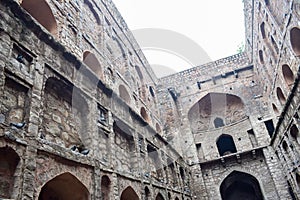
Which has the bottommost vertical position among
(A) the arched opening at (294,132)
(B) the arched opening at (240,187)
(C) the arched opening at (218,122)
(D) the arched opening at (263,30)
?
(B) the arched opening at (240,187)

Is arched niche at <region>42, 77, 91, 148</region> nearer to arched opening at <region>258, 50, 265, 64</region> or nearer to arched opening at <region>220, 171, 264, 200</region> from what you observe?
arched opening at <region>258, 50, 265, 64</region>

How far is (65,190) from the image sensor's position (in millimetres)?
4344

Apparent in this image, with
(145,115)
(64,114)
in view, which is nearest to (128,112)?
(64,114)

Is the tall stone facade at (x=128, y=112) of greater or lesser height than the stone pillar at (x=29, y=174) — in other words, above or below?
above

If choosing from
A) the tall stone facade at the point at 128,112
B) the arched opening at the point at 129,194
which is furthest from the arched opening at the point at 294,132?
the arched opening at the point at 129,194

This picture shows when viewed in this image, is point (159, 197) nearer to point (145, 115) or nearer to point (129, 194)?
point (129, 194)

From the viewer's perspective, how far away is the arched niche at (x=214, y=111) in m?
15.0

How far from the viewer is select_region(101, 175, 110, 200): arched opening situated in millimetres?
4810

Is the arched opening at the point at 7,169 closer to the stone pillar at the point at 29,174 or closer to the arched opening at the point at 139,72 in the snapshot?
the stone pillar at the point at 29,174

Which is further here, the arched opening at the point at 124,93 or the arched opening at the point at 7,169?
the arched opening at the point at 124,93

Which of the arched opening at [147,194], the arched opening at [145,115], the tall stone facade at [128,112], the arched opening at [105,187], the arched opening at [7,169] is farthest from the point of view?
the arched opening at [145,115]

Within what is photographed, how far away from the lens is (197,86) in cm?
1532

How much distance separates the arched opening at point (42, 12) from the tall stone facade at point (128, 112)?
0.03 meters

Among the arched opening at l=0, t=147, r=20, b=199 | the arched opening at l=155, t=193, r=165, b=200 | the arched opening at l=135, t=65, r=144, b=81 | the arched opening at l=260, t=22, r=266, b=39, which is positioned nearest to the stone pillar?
the arched opening at l=0, t=147, r=20, b=199
